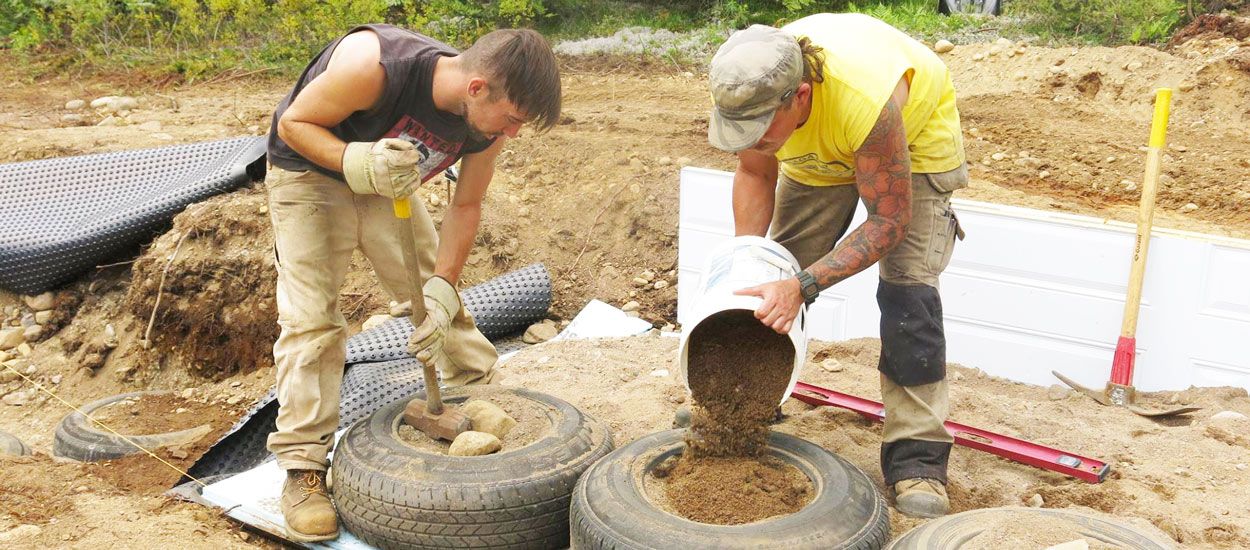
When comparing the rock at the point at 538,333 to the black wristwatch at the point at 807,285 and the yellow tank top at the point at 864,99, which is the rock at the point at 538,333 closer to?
the yellow tank top at the point at 864,99

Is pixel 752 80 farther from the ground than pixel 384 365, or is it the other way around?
pixel 752 80

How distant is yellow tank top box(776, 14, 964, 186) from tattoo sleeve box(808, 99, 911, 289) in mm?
59

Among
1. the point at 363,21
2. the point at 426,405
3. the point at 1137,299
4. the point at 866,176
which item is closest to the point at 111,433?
the point at 426,405

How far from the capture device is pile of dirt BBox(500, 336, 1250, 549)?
3.20 meters

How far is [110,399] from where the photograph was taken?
5023mm

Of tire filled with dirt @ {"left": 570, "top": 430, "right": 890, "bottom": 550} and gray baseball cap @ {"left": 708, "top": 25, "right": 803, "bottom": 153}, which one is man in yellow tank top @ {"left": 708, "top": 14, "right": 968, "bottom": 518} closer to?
gray baseball cap @ {"left": 708, "top": 25, "right": 803, "bottom": 153}

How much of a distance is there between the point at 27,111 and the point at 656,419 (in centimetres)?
712

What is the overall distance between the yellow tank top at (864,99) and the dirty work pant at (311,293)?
1.45 m

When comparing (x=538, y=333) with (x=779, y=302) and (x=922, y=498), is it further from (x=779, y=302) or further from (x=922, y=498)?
(x=779, y=302)

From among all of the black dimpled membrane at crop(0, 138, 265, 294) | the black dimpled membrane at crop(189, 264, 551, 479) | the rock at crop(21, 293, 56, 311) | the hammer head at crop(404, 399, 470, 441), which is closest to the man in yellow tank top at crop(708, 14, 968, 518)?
the hammer head at crop(404, 399, 470, 441)

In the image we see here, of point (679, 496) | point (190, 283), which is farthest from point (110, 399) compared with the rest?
point (679, 496)

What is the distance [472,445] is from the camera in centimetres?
310

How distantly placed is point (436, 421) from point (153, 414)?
2.50 metres

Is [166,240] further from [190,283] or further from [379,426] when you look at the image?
[379,426]
